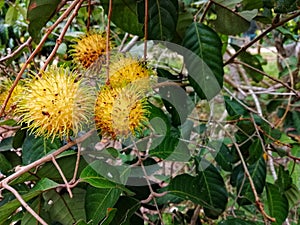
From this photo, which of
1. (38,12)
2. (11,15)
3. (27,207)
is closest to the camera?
(27,207)

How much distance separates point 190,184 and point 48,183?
327 mm

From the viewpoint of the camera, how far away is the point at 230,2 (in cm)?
81

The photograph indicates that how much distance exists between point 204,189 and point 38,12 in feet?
1.63

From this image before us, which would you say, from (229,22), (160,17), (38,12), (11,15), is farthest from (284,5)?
(11,15)

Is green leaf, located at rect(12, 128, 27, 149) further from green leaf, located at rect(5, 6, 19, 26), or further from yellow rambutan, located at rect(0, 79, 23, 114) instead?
green leaf, located at rect(5, 6, 19, 26)

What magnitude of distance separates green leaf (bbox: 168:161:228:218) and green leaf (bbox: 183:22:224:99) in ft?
0.60

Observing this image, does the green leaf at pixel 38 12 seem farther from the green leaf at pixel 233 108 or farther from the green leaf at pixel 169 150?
the green leaf at pixel 233 108

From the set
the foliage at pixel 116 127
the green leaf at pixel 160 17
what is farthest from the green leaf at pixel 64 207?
the green leaf at pixel 160 17

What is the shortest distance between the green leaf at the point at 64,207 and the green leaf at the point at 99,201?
73mm

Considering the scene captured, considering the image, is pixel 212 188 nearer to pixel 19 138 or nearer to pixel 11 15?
pixel 19 138

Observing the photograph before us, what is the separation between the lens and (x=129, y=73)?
70 centimetres

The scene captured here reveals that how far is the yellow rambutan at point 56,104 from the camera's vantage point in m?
0.62

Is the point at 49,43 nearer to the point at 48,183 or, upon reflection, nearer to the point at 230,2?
the point at 230,2

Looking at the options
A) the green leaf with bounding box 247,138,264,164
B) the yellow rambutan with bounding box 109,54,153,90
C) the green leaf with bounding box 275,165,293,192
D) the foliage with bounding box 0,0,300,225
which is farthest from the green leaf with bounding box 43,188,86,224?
the green leaf with bounding box 275,165,293,192
